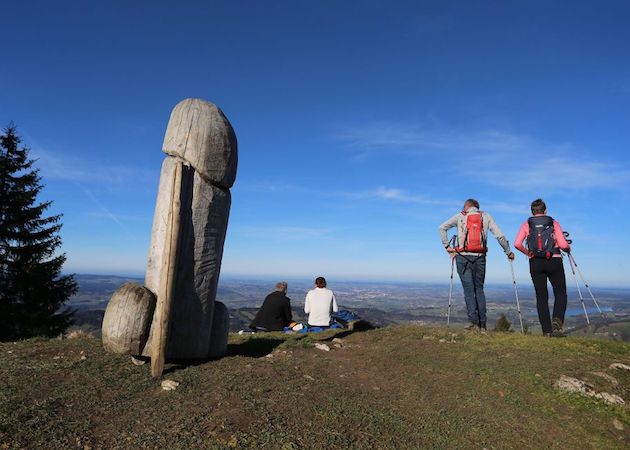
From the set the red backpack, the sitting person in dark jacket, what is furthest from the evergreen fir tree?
the red backpack

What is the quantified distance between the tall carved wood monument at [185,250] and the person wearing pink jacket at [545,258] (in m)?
7.14

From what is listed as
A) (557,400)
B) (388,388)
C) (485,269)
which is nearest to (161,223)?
(388,388)

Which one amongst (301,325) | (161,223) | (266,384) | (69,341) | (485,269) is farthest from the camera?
(301,325)

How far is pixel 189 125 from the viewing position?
688 cm

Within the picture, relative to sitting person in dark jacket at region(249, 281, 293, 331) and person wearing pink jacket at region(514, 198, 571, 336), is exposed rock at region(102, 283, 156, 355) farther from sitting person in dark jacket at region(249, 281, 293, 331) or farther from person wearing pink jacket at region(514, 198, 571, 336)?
person wearing pink jacket at region(514, 198, 571, 336)

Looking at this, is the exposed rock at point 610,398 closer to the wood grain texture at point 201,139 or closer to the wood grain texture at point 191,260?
the wood grain texture at point 191,260

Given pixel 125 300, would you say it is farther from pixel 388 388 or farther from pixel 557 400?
pixel 557 400

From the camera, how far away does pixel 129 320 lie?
626 cm

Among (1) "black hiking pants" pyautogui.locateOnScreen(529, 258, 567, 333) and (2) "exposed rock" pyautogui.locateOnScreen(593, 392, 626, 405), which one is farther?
(1) "black hiking pants" pyautogui.locateOnScreen(529, 258, 567, 333)

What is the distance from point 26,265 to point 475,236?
2190cm

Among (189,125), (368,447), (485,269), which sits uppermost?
(189,125)

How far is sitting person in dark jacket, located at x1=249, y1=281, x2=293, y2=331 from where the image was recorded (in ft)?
42.1

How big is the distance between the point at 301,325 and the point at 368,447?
8524mm

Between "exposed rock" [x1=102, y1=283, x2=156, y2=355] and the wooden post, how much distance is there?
0.21 m
